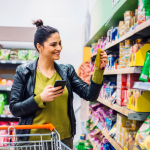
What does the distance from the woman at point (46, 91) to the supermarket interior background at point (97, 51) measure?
258 millimetres

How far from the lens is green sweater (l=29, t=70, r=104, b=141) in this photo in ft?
4.53

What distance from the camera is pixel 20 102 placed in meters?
1.38

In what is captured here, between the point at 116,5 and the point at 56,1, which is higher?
the point at 56,1

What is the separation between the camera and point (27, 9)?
456cm

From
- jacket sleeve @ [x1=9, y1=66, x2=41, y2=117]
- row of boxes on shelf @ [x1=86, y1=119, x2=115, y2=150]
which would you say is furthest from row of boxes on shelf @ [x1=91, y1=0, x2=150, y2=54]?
row of boxes on shelf @ [x1=86, y1=119, x2=115, y2=150]

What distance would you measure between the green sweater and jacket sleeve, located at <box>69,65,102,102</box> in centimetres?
5

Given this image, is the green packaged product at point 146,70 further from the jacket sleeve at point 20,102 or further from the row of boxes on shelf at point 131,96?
the jacket sleeve at point 20,102

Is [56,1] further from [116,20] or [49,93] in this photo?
[49,93]

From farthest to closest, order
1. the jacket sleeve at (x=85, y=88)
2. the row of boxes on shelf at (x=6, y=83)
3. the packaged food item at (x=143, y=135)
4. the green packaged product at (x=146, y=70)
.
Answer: the row of boxes on shelf at (x=6, y=83)
the jacket sleeve at (x=85, y=88)
the green packaged product at (x=146, y=70)
the packaged food item at (x=143, y=135)

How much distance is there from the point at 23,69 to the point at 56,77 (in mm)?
270

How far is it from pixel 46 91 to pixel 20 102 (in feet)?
0.82

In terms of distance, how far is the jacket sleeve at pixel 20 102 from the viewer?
132 cm

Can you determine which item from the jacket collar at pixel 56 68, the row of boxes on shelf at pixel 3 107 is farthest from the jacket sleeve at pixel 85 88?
the row of boxes on shelf at pixel 3 107

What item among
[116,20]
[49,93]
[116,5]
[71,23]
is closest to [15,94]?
[49,93]
